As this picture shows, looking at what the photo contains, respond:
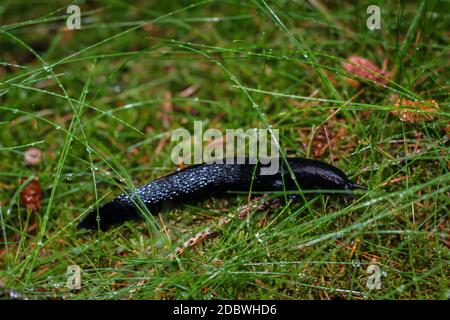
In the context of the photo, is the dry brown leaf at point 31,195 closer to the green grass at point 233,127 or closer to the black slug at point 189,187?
the green grass at point 233,127

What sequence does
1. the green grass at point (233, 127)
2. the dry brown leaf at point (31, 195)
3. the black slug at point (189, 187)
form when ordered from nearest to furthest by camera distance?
the green grass at point (233, 127) → the black slug at point (189, 187) → the dry brown leaf at point (31, 195)

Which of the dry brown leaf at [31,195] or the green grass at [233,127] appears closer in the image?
the green grass at [233,127]

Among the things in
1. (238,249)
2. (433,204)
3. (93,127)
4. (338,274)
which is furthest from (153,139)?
(433,204)

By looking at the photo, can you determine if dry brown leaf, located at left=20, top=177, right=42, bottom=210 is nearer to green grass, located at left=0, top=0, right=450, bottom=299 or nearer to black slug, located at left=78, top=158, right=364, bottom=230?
green grass, located at left=0, top=0, right=450, bottom=299

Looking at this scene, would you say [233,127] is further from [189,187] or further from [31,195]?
[31,195]

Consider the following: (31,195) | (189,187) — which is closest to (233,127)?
(189,187)

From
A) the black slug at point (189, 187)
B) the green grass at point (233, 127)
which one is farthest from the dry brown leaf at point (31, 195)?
the black slug at point (189, 187)
